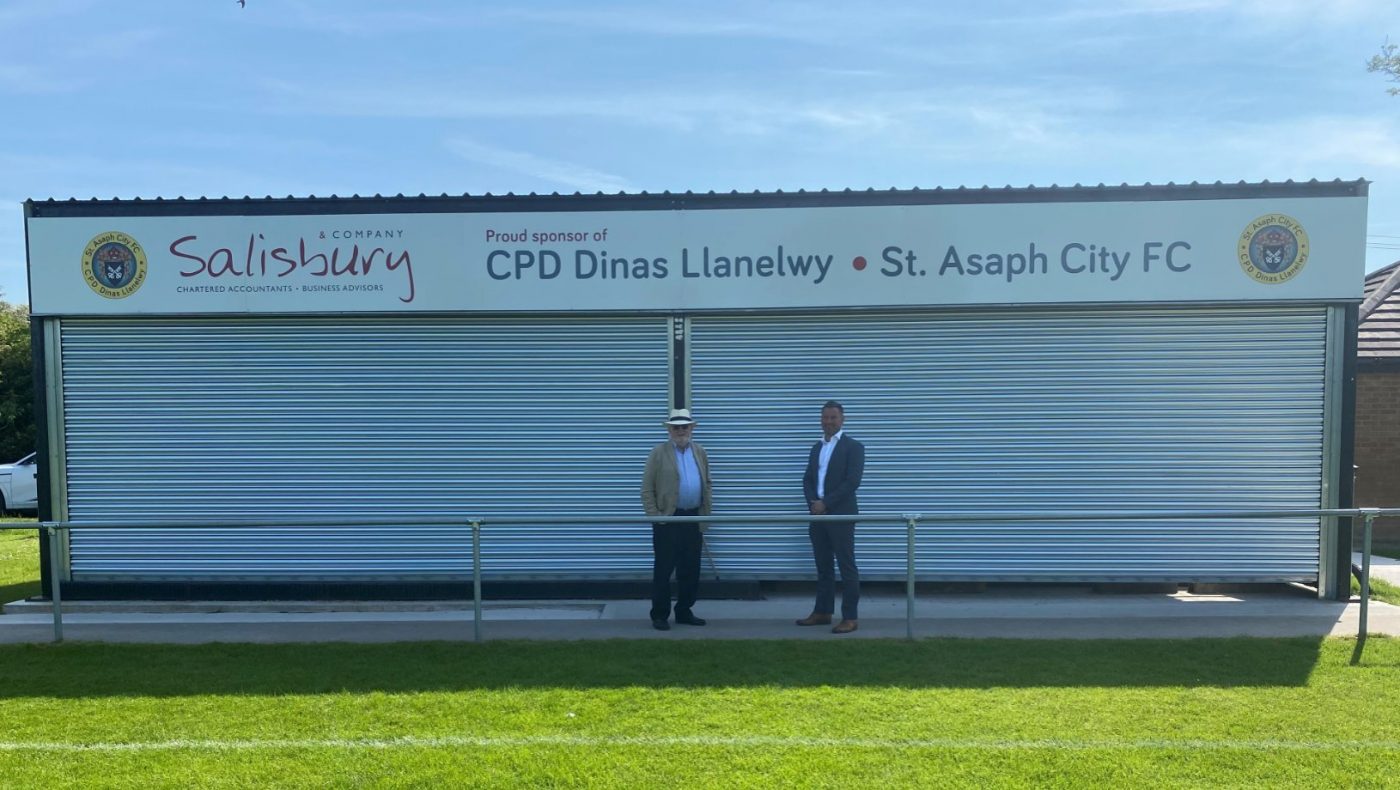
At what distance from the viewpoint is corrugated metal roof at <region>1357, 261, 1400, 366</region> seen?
1260 cm

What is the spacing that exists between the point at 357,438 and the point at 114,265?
2.70 metres

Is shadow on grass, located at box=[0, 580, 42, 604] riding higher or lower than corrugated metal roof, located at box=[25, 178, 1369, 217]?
lower

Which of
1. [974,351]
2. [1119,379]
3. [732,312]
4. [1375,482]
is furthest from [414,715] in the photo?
[1375,482]

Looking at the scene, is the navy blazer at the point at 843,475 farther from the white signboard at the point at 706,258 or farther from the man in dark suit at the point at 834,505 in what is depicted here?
the white signboard at the point at 706,258

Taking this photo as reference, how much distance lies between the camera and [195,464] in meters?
8.79

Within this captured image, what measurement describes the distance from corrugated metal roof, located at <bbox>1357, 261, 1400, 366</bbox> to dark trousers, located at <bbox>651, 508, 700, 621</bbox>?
9672 mm

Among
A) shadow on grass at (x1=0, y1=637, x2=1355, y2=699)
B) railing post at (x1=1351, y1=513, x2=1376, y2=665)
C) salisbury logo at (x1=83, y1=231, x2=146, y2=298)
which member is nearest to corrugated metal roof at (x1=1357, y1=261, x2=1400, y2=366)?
railing post at (x1=1351, y1=513, x2=1376, y2=665)

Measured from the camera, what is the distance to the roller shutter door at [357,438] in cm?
870

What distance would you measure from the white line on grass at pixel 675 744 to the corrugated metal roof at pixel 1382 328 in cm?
938

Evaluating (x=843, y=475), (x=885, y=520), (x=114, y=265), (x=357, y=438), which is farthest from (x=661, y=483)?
(x=114, y=265)

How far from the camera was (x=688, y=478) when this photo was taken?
23.9 feet

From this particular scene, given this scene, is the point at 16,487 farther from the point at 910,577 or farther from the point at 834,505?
the point at 910,577

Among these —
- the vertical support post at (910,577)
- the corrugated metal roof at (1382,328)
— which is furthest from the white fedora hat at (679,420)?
the corrugated metal roof at (1382,328)

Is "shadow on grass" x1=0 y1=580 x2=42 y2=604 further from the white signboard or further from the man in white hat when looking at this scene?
the man in white hat
